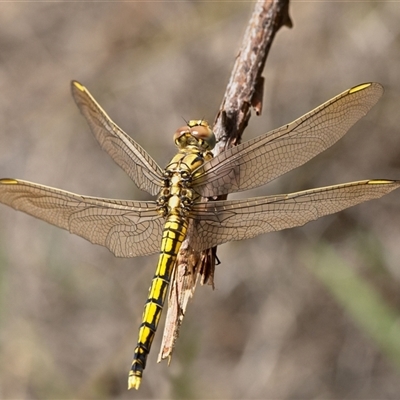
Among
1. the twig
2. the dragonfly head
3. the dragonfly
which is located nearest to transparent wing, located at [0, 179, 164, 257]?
the dragonfly

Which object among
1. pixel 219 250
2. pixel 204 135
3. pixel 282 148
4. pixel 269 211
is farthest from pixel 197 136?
pixel 219 250

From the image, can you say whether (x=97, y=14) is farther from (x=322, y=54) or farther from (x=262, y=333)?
(x=262, y=333)

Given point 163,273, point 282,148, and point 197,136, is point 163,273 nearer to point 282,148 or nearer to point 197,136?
point 197,136

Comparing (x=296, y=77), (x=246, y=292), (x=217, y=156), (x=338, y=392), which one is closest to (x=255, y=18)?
(x=217, y=156)

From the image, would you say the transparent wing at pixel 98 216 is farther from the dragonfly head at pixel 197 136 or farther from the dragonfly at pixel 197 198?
the dragonfly head at pixel 197 136

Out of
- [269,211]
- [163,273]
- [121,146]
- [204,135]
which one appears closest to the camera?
[269,211]

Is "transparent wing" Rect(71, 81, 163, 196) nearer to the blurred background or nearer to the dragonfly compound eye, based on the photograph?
the dragonfly compound eye

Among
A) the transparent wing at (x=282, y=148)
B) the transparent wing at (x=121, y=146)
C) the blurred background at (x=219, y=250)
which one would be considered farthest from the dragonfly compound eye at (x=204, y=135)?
the blurred background at (x=219, y=250)

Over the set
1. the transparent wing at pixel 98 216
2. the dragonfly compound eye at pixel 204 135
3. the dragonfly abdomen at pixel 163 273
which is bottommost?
the dragonfly abdomen at pixel 163 273
